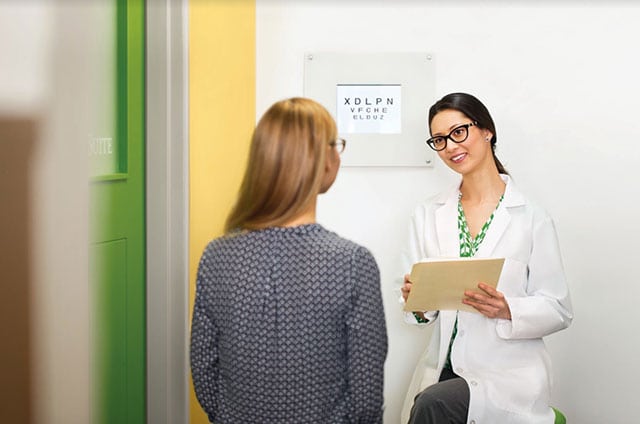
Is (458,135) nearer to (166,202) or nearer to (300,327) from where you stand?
(166,202)

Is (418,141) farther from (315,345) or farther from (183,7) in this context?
(315,345)

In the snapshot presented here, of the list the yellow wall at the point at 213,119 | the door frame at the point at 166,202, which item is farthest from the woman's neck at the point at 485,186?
the door frame at the point at 166,202

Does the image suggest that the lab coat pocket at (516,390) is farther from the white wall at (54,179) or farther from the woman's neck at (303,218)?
the white wall at (54,179)

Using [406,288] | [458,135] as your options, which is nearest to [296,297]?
[406,288]

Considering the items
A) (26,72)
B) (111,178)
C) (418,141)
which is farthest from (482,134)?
(26,72)

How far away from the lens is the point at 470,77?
323 cm

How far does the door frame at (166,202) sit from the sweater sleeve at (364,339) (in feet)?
4.29

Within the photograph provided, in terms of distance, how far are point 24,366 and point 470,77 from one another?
2.19 meters

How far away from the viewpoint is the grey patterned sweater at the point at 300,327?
168 centimetres

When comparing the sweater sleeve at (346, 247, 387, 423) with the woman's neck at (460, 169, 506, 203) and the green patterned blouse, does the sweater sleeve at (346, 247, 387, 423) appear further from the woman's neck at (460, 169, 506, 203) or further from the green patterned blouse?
the woman's neck at (460, 169, 506, 203)

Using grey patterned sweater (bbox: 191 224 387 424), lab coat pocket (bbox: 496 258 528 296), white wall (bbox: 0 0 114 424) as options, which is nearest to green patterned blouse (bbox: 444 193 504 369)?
lab coat pocket (bbox: 496 258 528 296)

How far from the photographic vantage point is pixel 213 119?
120 inches

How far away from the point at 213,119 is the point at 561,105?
4.38ft

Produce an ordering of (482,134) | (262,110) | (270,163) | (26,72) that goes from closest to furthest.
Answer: (26,72) < (270,163) < (482,134) < (262,110)
